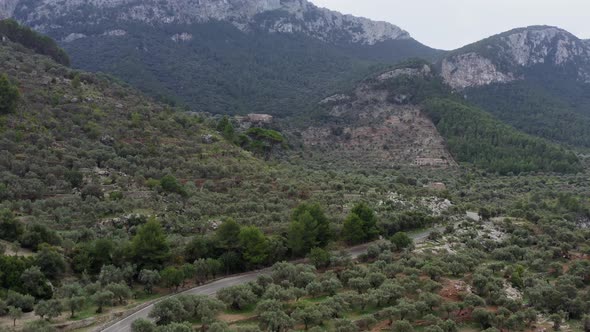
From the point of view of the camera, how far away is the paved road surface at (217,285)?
27141 millimetres

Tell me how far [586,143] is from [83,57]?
14271cm

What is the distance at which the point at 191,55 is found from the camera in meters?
Result: 169

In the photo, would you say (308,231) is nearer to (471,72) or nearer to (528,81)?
(471,72)

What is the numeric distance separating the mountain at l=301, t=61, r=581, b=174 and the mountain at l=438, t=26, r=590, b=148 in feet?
51.2

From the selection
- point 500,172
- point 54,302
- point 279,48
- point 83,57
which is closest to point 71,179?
point 54,302

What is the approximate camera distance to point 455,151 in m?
109

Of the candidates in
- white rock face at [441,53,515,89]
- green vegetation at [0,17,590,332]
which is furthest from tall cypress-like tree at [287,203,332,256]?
white rock face at [441,53,515,89]

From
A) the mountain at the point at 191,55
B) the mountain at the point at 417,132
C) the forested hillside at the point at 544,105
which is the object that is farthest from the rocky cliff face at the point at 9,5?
the forested hillside at the point at 544,105

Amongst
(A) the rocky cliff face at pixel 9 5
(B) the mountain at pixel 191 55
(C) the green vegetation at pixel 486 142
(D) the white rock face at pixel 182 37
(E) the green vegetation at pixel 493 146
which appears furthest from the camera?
(D) the white rock face at pixel 182 37

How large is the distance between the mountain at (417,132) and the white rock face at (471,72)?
1540cm

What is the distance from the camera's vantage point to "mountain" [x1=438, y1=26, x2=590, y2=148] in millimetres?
137375

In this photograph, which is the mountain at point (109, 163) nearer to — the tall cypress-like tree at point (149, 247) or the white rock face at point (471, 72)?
the tall cypress-like tree at point (149, 247)

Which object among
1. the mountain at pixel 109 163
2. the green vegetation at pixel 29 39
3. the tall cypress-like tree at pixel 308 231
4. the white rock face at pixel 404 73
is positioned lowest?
the tall cypress-like tree at pixel 308 231

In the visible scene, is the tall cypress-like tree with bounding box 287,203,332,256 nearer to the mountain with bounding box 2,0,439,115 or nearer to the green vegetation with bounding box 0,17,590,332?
the green vegetation with bounding box 0,17,590,332
